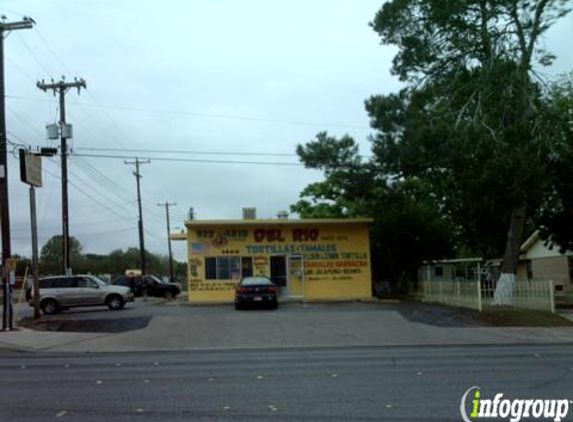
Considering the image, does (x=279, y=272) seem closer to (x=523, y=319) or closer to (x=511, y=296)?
(x=511, y=296)

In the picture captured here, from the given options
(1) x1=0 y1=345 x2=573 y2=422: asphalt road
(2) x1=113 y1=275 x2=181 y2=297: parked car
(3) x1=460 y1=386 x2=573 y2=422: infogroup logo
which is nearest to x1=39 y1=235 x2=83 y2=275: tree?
(2) x1=113 y1=275 x2=181 y2=297: parked car

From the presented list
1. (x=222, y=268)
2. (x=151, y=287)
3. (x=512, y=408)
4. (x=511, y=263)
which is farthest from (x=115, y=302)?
(x=512, y=408)

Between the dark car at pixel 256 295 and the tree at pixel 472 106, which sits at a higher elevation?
the tree at pixel 472 106

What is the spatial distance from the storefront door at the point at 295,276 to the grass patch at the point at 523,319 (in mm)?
12489

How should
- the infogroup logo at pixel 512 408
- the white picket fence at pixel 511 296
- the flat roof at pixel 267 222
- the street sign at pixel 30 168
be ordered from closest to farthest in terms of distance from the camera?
1. the infogroup logo at pixel 512 408
2. the street sign at pixel 30 168
3. the white picket fence at pixel 511 296
4. the flat roof at pixel 267 222

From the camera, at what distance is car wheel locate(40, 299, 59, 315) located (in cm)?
3100

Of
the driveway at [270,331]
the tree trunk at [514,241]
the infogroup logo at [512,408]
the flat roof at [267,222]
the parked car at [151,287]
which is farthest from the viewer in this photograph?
the parked car at [151,287]

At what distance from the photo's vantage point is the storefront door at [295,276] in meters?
34.6

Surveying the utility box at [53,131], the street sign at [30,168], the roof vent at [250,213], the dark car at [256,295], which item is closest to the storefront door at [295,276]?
the roof vent at [250,213]

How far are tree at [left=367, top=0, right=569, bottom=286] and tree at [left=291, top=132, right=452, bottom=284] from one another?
2.20 meters

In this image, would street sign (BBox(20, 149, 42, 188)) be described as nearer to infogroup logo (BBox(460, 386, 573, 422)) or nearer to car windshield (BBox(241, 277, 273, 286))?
car windshield (BBox(241, 277, 273, 286))

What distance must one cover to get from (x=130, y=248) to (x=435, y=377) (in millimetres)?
126607

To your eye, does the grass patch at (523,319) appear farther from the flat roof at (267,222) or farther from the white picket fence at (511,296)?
the flat roof at (267,222)

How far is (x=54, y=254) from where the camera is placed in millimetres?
116688
